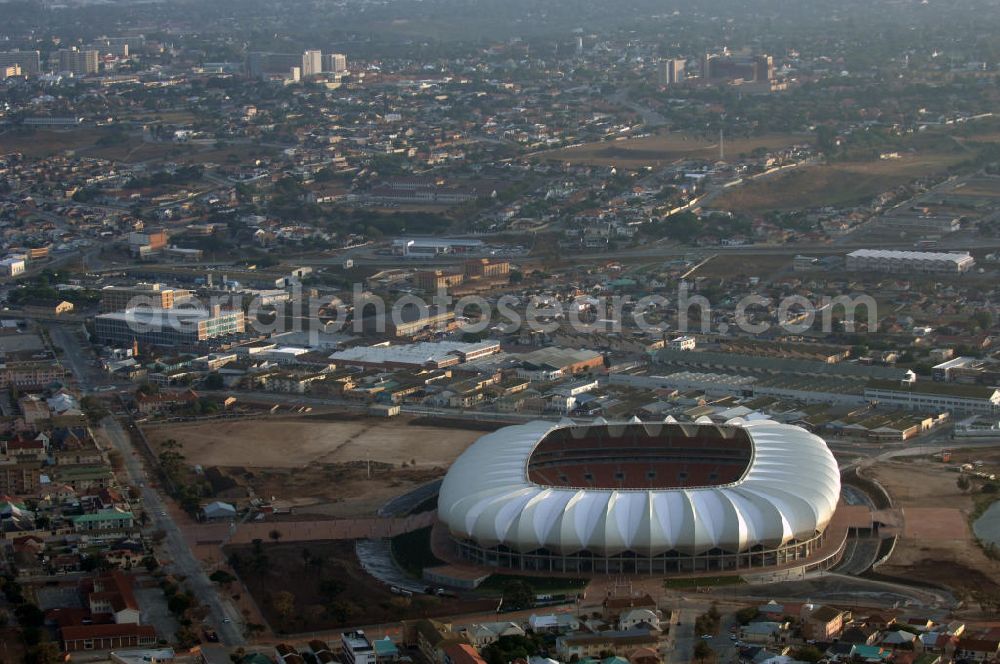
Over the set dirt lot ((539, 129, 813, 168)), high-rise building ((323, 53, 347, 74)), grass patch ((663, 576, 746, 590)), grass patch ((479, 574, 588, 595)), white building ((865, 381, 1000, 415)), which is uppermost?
grass patch ((663, 576, 746, 590))

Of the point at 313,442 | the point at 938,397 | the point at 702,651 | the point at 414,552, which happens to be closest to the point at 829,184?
the point at 938,397

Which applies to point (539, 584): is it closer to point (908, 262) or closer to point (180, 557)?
point (180, 557)

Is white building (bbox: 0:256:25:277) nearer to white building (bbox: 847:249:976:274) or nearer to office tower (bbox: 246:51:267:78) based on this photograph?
white building (bbox: 847:249:976:274)

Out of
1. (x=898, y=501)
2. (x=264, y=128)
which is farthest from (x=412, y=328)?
(x=264, y=128)

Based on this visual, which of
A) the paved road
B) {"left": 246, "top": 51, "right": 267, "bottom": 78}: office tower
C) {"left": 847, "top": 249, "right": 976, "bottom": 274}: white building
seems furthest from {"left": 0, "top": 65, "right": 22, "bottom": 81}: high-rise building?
the paved road

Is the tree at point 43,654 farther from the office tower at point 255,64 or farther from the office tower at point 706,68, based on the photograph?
the office tower at point 255,64

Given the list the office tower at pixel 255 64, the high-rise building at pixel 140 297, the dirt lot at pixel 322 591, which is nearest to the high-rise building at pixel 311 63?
the office tower at pixel 255 64
